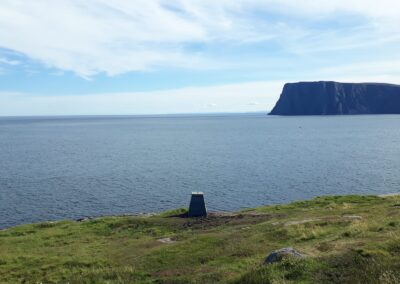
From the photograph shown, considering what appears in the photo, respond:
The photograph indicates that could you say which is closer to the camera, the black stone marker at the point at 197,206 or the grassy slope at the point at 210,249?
the grassy slope at the point at 210,249

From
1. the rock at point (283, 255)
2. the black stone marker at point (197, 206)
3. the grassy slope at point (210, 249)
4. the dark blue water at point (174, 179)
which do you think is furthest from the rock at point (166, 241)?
the dark blue water at point (174, 179)

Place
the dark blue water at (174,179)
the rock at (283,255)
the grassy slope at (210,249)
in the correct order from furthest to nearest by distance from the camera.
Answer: the dark blue water at (174,179), the rock at (283,255), the grassy slope at (210,249)

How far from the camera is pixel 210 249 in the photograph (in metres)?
27.8

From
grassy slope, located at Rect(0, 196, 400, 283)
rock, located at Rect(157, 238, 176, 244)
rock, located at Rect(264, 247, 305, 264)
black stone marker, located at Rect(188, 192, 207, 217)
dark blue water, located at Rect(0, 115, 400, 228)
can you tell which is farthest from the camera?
dark blue water, located at Rect(0, 115, 400, 228)

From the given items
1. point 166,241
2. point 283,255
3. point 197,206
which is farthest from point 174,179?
point 283,255

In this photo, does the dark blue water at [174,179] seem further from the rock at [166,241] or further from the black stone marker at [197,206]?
the rock at [166,241]

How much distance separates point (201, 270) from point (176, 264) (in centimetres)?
321

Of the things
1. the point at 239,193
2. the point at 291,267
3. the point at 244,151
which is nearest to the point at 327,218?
the point at 291,267

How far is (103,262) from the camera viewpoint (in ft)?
90.0

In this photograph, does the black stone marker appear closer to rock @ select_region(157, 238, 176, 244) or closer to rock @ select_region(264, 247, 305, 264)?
rock @ select_region(157, 238, 176, 244)

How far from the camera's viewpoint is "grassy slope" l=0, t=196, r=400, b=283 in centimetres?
1741

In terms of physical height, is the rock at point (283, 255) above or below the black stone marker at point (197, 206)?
above

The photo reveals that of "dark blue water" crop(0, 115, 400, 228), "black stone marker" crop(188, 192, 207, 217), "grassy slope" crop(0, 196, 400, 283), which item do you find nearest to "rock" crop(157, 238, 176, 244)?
"grassy slope" crop(0, 196, 400, 283)

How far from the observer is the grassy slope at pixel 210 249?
17406 millimetres
